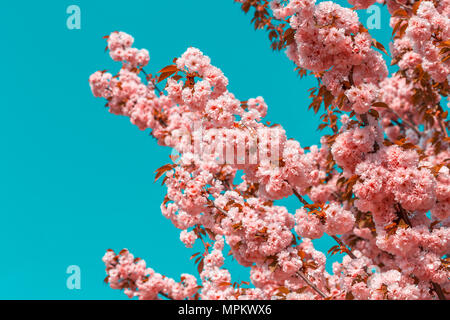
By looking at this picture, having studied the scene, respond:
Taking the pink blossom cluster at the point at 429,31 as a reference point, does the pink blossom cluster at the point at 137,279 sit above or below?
below

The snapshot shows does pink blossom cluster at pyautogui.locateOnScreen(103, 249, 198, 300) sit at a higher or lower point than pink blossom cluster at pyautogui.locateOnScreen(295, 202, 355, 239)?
higher

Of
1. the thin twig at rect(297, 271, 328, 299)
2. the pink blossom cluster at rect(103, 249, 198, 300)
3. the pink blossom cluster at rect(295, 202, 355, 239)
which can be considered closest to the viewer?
the pink blossom cluster at rect(295, 202, 355, 239)

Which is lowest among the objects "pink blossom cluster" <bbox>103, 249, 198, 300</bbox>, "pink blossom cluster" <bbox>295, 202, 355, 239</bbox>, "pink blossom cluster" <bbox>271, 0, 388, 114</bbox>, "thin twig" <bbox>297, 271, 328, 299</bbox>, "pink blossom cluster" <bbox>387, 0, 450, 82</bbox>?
"thin twig" <bbox>297, 271, 328, 299</bbox>

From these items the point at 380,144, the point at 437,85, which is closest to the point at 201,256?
the point at 380,144

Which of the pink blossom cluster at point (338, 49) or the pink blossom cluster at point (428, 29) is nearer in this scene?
the pink blossom cluster at point (338, 49)

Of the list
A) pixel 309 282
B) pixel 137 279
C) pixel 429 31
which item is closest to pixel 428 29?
pixel 429 31

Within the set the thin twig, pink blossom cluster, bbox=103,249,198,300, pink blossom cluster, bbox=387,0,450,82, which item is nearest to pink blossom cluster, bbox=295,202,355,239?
the thin twig

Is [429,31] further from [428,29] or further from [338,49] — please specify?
[338,49]

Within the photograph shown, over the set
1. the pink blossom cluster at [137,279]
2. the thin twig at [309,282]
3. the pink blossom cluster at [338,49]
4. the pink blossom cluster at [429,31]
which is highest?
the pink blossom cluster at [429,31]

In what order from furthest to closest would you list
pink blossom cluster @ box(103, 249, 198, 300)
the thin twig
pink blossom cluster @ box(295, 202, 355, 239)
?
pink blossom cluster @ box(103, 249, 198, 300), the thin twig, pink blossom cluster @ box(295, 202, 355, 239)

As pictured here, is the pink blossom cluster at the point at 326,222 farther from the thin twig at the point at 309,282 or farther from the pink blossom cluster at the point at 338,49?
the pink blossom cluster at the point at 338,49

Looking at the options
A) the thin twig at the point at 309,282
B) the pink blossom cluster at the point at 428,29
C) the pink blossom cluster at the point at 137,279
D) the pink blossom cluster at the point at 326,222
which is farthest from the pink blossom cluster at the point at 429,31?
the pink blossom cluster at the point at 137,279

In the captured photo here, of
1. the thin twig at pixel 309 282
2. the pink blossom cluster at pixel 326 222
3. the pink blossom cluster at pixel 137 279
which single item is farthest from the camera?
the pink blossom cluster at pixel 137 279

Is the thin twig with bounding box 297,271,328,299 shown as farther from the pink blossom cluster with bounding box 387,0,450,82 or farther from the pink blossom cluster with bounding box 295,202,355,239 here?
the pink blossom cluster with bounding box 387,0,450,82
